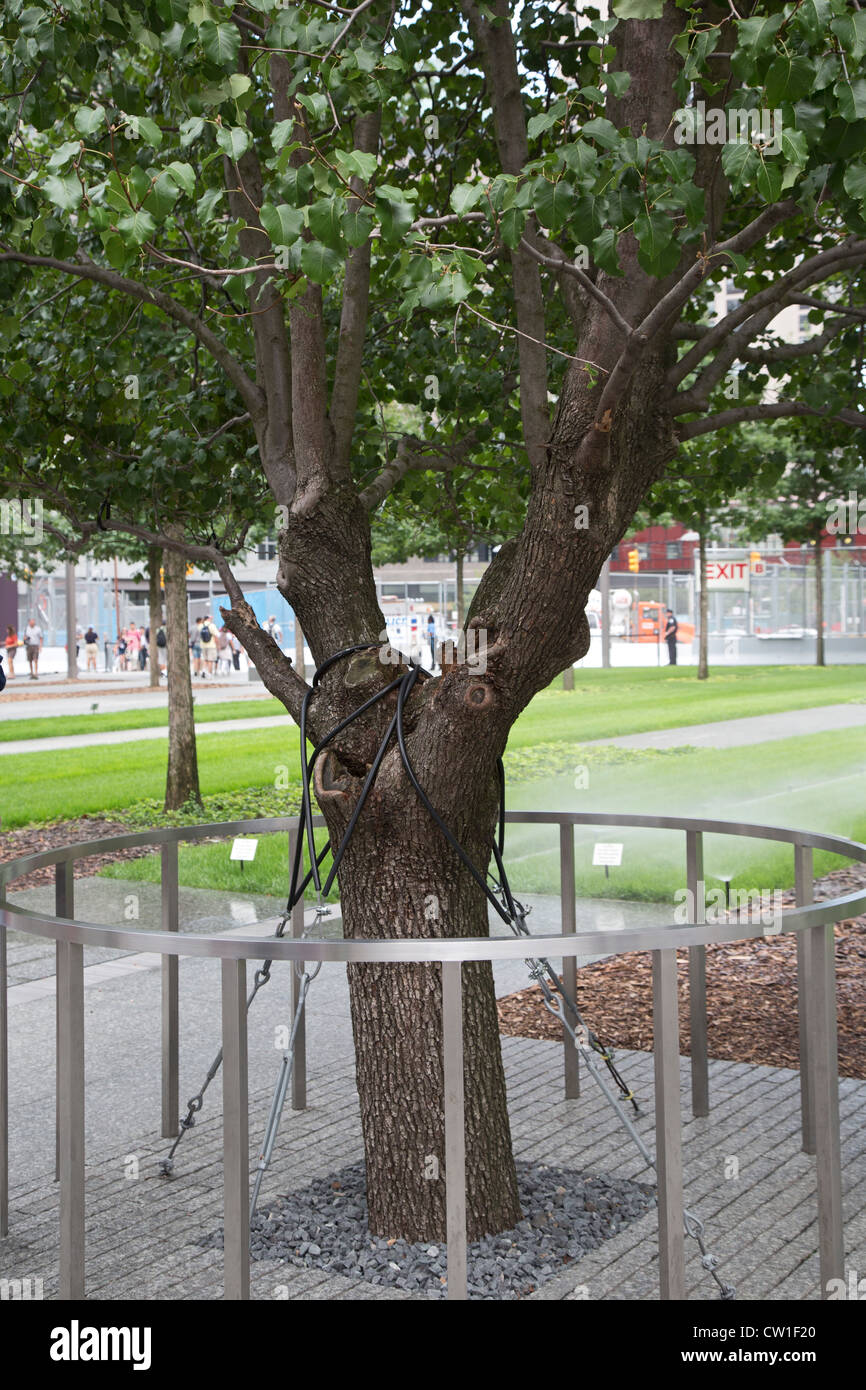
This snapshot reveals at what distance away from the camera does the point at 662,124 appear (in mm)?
4230

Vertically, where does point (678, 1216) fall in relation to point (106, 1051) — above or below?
above

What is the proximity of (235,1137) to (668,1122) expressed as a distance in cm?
95

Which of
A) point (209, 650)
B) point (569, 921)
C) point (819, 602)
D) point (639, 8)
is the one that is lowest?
point (569, 921)

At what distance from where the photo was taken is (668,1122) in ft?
10.2

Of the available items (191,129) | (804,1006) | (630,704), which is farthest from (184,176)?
(630,704)

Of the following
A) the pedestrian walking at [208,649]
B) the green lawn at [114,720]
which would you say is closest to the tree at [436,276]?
the green lawn at [114,720]

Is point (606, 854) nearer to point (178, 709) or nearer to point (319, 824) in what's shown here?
point (319, 824)

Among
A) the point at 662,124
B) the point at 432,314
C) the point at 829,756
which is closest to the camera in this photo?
the point at 662,124

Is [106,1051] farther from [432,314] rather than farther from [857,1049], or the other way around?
[432,314]

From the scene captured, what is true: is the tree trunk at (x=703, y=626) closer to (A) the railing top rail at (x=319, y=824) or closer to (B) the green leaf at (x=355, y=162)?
(A) the railing top rail at (x=319, y=824)

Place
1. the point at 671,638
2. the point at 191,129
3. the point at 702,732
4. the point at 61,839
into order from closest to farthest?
the point at 191,129 → the point at 61,839 → the point at 702,732 → the point at 671,638

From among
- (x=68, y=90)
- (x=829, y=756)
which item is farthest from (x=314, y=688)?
(x=829, y=756)

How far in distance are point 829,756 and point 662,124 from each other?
12.9m

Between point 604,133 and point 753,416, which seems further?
point 753,416
